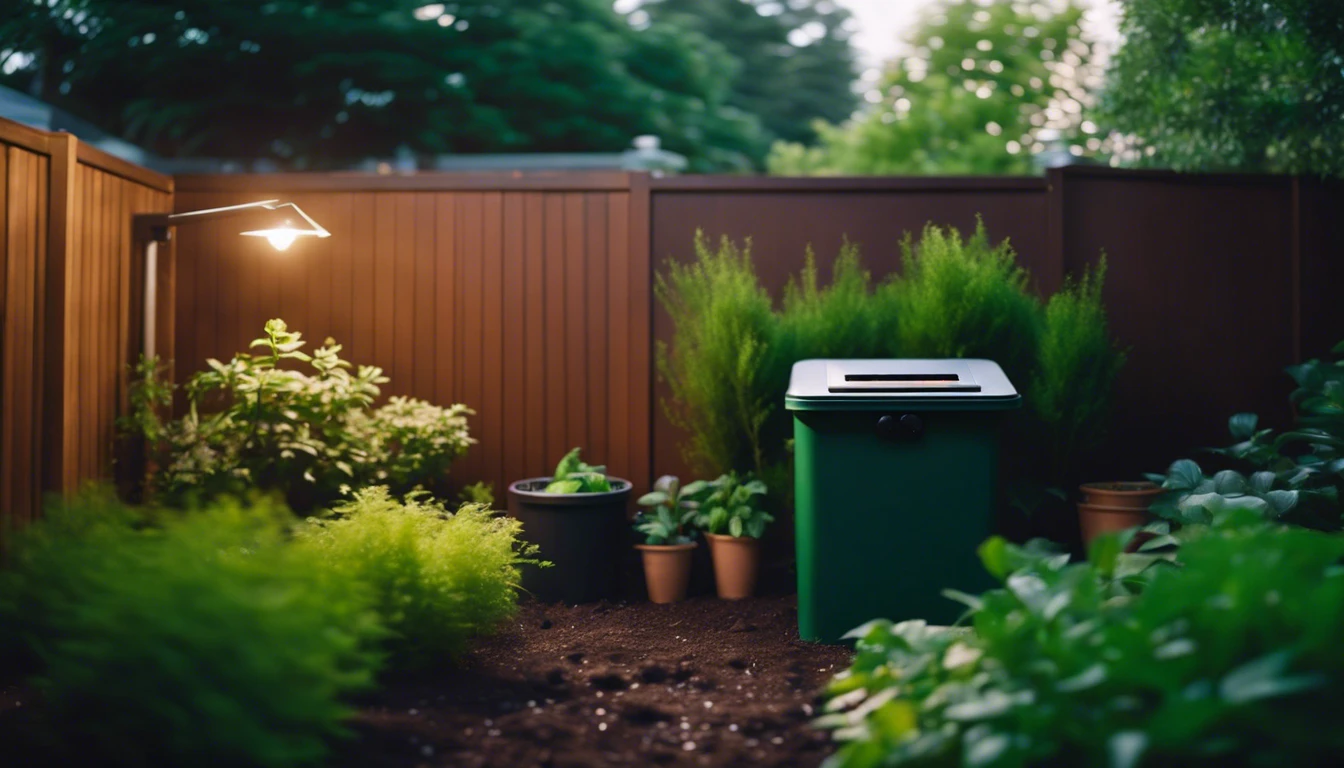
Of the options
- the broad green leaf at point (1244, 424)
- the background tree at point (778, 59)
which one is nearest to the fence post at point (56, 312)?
the broad green leaf at point (1244, 424)

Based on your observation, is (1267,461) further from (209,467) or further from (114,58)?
(114,58)

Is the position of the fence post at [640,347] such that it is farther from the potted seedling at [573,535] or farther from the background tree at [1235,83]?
the background tree at [1235,83]

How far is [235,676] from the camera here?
7.04ft

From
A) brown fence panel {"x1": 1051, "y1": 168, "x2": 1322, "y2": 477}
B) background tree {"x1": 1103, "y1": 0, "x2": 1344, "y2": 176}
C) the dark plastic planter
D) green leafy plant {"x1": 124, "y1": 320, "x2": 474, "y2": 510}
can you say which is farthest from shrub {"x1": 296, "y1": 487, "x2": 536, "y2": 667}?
background tree {"x1": 1103, "y1": 0, "x2": 1344, "y2": 176}

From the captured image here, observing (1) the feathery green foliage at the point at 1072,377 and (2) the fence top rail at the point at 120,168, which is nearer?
(2) the fence top rail at the point at 120,168

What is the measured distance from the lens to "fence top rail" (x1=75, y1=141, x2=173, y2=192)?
409cm

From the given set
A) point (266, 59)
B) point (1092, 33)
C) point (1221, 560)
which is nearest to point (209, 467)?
point (1221, 560)

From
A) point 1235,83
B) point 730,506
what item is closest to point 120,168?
point 730,506

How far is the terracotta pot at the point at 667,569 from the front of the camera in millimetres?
4453

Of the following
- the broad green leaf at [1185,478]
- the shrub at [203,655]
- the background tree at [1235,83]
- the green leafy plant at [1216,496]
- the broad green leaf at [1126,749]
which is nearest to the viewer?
the broad green leaf at [1126,749]

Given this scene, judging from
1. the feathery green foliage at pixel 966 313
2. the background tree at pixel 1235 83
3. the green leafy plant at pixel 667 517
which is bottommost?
the green leafy plant at pixel 667 517

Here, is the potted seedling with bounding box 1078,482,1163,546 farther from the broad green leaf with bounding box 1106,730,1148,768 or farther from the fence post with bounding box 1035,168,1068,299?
the broad green leaf with bounding box 1106,730,1148,768

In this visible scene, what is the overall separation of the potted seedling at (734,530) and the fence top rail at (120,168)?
281 cm

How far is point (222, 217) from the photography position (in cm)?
448
